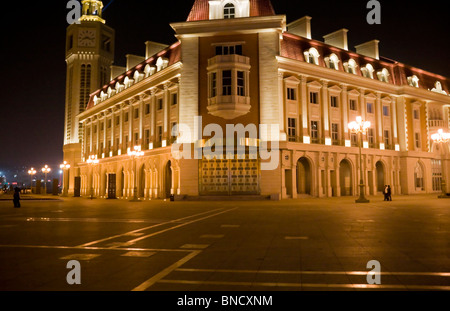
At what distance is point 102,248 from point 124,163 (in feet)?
140

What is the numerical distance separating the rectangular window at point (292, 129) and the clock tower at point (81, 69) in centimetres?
4420

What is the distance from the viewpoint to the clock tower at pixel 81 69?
219 feet

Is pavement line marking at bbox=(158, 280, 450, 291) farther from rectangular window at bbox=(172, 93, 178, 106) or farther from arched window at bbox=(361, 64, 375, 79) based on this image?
arched window at bbox=(361, 64, 375, 79)

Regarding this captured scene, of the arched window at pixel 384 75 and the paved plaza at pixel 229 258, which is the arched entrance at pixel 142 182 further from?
the paved plaza at pixel 229 258

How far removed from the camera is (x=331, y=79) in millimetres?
40719

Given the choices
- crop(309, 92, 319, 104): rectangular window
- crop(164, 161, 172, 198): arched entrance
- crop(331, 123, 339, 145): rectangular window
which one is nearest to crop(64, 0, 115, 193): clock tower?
crop(164, 161, 172, 198): arched entrance

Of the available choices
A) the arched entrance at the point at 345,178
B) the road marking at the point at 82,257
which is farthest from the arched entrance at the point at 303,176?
the road marking at the point at 82,257

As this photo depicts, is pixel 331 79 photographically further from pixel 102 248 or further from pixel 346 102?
pixel 102 248

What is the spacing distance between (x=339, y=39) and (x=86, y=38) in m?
47.9

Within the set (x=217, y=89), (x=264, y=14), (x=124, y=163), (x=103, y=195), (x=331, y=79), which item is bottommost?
(x=103, y=195)

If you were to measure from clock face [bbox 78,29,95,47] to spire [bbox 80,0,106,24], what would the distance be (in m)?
3.90

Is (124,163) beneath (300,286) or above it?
above

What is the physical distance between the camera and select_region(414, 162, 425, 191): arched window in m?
47.6
